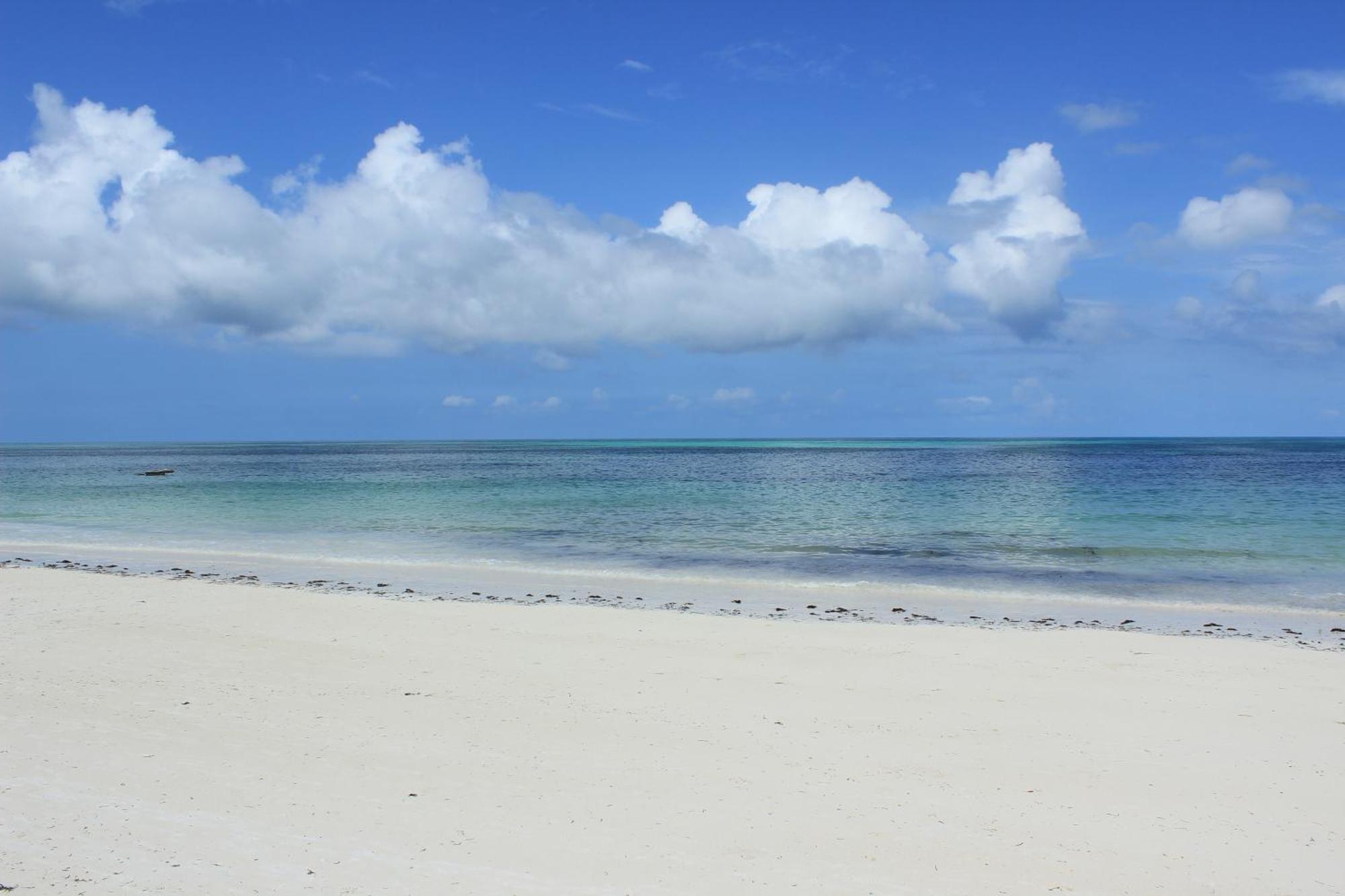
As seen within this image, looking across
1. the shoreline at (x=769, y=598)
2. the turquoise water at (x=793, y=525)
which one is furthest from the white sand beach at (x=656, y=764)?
the turquoise water at (x=793, y=525)

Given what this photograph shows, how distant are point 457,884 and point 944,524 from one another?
98.6 feet

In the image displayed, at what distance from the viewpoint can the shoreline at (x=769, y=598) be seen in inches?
633

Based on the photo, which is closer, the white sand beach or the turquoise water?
the white sand beach

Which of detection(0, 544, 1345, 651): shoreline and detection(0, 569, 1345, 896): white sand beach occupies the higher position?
detection(0, 569, 1345, 896): white sand beach

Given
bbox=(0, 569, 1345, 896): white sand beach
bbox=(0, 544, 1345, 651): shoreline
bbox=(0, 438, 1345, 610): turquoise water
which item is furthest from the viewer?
bbox=(0, 438, 1345, 610): turquoise water

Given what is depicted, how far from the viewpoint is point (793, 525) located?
33.4m

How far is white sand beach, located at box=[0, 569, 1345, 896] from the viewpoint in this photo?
5934 millimetres

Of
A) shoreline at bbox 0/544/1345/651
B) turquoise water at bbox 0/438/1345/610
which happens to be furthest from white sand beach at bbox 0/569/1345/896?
turquoise water at bbox 0/438/1345/610

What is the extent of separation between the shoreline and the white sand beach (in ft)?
8.62

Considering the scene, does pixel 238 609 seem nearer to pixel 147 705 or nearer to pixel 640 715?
pixel 147 705

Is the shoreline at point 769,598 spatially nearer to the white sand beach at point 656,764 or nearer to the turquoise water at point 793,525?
the turquoise water at point 793,525

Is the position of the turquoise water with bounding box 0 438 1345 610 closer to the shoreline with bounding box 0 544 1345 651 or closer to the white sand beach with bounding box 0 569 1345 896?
the shoreline with bounding box 0 544 1345 651

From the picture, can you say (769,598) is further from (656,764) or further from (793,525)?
(793,525)

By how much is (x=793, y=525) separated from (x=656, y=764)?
25978mm
